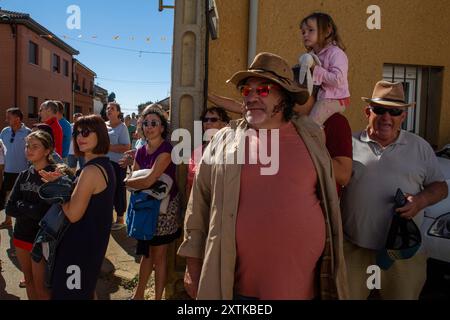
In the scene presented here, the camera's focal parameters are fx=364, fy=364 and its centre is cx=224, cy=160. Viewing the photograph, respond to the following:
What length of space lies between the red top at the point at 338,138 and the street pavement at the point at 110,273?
260cm

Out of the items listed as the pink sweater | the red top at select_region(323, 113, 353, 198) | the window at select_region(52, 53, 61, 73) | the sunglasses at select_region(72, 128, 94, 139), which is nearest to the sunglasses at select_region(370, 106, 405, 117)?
the pink sweater

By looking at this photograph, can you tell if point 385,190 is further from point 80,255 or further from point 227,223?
point 80,255

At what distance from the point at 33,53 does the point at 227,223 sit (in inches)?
1041

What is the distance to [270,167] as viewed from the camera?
1922mm

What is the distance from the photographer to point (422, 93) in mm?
5309

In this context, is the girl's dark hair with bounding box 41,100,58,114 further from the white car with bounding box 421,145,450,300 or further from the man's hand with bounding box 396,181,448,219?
the white car with bounding box 421,145,450,300

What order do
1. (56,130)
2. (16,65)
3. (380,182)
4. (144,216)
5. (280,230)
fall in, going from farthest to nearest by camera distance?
(16,65)
(56,130)
(144,216)
(380,182)
(280,230)

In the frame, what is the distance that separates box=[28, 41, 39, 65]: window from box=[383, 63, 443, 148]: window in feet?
78.5

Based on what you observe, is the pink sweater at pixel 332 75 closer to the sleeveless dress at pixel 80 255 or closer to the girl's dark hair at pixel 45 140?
the sleeveless dress at pixel 80 255

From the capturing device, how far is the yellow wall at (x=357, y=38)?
4344 mm

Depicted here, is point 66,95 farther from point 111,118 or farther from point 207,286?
point 207,286

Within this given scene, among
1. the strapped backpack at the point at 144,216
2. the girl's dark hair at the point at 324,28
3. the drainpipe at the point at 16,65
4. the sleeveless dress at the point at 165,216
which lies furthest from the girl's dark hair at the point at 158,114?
the drainpipe at the point at 16,65

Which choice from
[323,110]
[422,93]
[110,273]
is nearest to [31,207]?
[110,273]

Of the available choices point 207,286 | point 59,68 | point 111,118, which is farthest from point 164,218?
point 59,68
